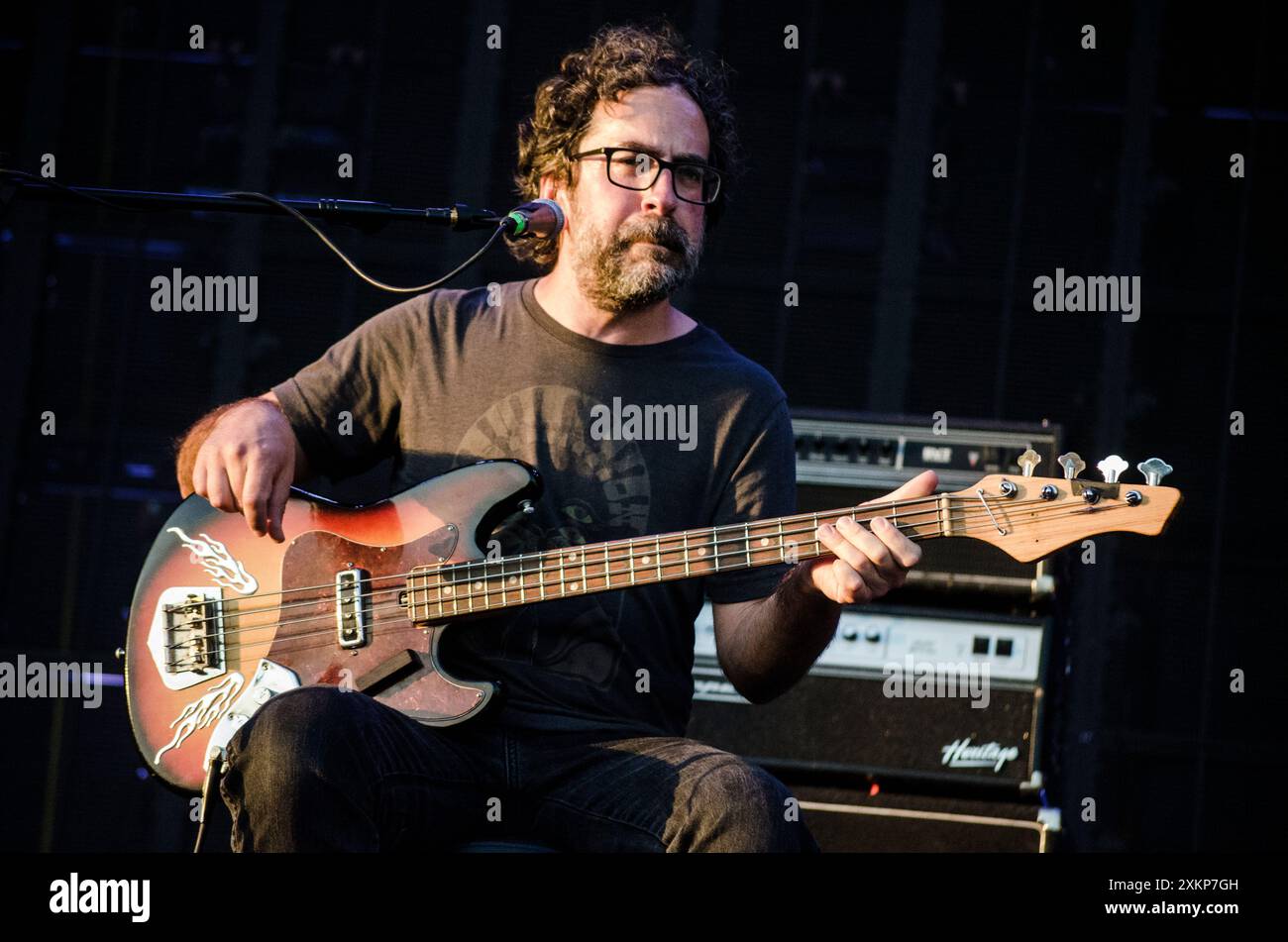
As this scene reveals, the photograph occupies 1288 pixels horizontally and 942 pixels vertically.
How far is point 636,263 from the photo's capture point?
9.27 ft

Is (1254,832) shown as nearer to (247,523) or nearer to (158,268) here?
(247,523)

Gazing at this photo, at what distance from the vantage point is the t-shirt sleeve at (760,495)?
270 cm

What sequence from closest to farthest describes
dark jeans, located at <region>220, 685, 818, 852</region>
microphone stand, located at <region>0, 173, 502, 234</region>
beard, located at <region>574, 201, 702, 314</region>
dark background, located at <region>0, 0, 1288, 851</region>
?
1. dark jeans, located at <region>220, 685, 818, 852</region>
2. microphone stand, located at <region>0, 173, 502, 234</region>
3. beard, located at <region>574, 201, 702, 314</region>
4. dark background, located at <region>0, 0, 1288, 851</region>

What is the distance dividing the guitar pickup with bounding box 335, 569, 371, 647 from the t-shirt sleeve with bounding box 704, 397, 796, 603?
64 centimetres

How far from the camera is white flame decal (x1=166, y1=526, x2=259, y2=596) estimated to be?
104 inches

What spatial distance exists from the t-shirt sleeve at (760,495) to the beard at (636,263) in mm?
331

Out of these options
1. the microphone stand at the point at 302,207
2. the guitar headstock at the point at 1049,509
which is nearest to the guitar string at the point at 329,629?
the guitar headstock at the point at 1049,509

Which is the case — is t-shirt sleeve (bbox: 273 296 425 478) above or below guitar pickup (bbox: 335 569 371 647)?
above

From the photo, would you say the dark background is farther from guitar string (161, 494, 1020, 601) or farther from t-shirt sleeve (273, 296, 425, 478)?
guitar string (161, 494, 1020, 601)

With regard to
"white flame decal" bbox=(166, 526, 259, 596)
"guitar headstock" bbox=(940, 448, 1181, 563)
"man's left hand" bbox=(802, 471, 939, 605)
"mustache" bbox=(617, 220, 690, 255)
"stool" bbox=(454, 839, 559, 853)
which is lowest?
"stool" bbox=(454, 839, 559, 853)

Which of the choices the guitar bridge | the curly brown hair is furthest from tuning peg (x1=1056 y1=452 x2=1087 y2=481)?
the guitar bridge

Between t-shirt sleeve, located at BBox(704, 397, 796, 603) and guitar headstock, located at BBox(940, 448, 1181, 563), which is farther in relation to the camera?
t-shirt sleeve, located at BBox(704, 397, 796, 603)

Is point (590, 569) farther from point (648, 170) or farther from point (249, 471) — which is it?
point (648, 170)
